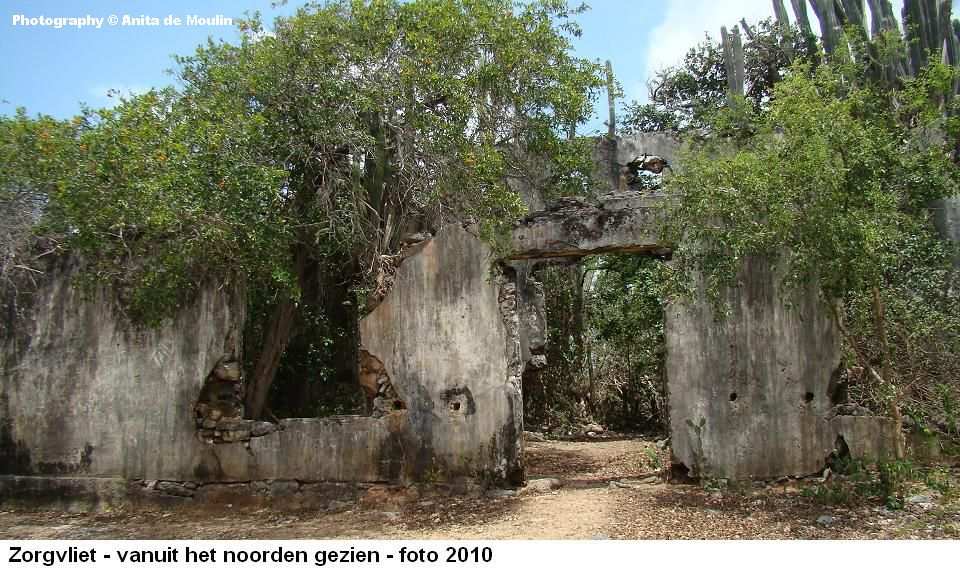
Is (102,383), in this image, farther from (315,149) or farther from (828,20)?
(828,20)

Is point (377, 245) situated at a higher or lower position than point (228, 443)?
higher

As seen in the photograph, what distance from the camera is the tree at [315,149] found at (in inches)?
262

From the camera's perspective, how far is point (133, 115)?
22.4ft

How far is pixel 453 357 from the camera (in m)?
6.98

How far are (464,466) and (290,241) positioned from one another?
2.73m

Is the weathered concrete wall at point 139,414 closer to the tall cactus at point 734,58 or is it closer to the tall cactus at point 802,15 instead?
the tall cactus at point 734,58

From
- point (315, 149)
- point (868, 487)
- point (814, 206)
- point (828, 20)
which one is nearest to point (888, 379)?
point (868, 487)

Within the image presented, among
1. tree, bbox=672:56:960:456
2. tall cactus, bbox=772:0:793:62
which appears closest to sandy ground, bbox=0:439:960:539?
tree, bbox=672:56:960:456

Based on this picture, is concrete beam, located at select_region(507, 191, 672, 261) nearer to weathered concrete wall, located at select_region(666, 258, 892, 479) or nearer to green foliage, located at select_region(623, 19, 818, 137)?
weathered concrete wall, located at select_region(666, 258, 892, 479)

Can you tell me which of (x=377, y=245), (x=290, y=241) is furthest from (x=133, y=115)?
(x=377, y=245)

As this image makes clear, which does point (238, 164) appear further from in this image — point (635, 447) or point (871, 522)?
point (635, 447)

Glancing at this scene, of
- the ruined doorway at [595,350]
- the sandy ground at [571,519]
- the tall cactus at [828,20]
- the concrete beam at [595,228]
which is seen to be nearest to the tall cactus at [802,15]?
the tall cactus at [828,20]

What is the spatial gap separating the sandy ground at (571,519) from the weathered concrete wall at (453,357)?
38 cm

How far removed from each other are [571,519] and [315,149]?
430cm
